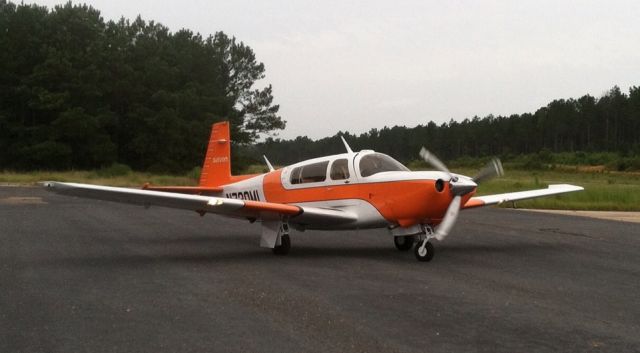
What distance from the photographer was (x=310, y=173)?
12227mm

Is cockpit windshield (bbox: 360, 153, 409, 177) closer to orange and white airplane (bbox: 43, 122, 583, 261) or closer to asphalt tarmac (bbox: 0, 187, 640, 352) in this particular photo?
orange and white airplane (bbox: 43, 122, 583, 261)

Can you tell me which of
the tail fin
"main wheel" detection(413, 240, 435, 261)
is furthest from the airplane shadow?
the tail fin

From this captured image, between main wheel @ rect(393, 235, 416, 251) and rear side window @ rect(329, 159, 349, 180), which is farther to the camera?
main wheel @ rect(393, 235, 416, 251)

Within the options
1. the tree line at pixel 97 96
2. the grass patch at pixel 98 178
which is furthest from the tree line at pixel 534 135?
the grass patch at pixel 98 178

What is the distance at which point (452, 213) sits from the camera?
1023 centimetres

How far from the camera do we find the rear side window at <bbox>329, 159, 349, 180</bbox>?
38.3 feet

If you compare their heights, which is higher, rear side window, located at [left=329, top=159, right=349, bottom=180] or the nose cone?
rear side window, located at [left=329, top=159, right=349, bottom=180]

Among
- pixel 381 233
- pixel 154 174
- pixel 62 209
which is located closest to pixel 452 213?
pixel 381 233

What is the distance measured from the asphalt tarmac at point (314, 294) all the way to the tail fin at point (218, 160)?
1484 mm

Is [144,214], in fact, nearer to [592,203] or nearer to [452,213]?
[452,213]

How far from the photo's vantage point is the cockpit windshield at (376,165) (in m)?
11.5

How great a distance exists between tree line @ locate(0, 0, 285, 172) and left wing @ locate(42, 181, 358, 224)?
48.4m

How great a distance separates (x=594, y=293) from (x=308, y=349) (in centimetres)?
449

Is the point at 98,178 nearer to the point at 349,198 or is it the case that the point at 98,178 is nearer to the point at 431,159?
the point at 349,198
